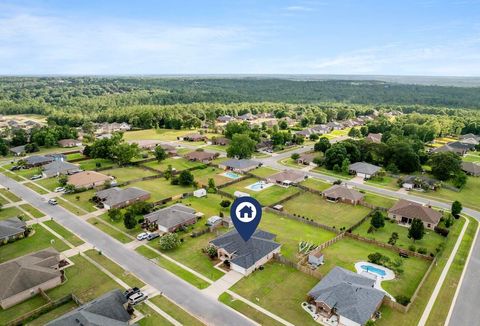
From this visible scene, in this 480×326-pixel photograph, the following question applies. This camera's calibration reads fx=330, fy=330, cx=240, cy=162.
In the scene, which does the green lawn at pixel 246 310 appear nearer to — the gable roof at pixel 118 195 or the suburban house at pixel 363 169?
the gable roof at pixel 118 195

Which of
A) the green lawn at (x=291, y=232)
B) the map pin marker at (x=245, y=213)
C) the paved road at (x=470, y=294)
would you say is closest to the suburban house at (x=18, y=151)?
the green lawn at (x=291, y=232)

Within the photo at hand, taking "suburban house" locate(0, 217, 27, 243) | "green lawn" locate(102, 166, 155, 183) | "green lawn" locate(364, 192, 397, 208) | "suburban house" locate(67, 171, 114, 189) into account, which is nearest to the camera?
"suburban house" locate(0, 217, 27, 243)

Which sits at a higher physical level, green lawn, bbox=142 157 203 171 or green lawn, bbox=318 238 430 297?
green lawn, bbox=142 157 203 171

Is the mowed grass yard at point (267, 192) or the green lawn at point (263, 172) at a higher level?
the green lawn at point (263, 172)

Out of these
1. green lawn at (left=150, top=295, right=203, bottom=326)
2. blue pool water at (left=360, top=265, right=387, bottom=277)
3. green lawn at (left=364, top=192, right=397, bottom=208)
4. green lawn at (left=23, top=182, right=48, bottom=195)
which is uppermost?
green lawn at (left=364, top=192, right=397, bottom=208)

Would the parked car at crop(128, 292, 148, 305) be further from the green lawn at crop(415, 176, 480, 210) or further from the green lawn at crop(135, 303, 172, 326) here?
the green lawn at crop(415, 176, 480, 210)

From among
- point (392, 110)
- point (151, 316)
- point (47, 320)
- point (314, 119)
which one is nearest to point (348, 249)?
point (151, 316)

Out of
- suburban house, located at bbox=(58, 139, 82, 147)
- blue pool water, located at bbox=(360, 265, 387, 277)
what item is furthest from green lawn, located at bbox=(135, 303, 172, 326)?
suburban house, located at bbox=(58, 139, 82, 147)
